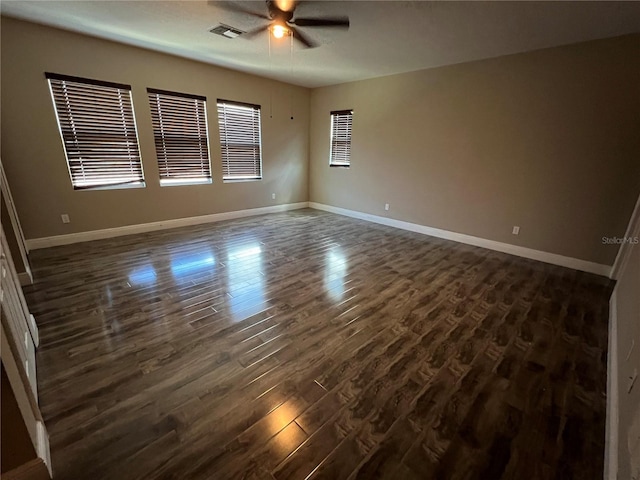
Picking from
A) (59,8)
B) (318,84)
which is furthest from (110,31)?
(318,84)

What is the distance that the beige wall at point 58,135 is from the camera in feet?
10.9

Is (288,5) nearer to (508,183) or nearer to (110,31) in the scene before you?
(110,31)

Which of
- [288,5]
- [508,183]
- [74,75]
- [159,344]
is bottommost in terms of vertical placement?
[159,344]

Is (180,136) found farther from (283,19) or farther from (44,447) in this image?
(44,447)

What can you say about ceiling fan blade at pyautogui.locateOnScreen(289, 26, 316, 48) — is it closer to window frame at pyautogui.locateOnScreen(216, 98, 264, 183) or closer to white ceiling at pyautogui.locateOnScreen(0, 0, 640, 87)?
white ceiling at pyautogui.locateOnScreen(0, 0, 640, 87)

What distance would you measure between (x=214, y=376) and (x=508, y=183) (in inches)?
166

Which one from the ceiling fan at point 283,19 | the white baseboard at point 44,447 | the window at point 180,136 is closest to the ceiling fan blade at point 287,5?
the ceiling fan at point 283,19

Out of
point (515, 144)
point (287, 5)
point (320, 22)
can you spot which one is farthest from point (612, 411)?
point (287, 5)

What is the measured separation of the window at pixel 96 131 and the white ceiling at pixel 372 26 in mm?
652

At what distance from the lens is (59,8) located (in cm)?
281

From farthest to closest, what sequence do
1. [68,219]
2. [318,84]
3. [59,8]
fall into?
[318,84] → [68,219] → [59,8]

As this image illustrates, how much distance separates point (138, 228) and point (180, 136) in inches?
63.3

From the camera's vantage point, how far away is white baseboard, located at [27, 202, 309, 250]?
375 cm

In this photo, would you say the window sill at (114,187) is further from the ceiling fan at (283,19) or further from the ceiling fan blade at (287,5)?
the ceiling fan blade at (287,5)
